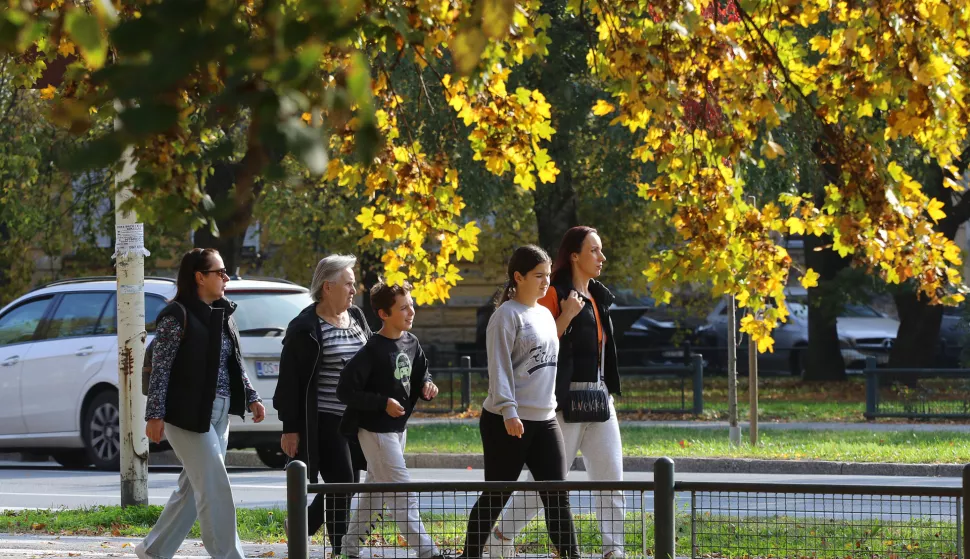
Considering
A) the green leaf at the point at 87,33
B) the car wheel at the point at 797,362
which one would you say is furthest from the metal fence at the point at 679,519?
the car wheel at the point at 797,362

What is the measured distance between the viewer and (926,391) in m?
18.4

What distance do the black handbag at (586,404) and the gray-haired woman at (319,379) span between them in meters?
1.24

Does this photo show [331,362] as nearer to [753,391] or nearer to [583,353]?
[583,353]

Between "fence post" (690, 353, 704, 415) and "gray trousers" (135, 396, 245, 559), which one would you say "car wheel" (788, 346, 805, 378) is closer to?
"fence post" (690, 353, 704, 415)

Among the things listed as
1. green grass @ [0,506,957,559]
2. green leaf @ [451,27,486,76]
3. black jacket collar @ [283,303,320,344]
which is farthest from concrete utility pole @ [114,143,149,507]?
green leaf @ [451,27,486,76]

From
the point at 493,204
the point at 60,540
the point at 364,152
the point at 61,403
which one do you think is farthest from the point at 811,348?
the point at 364,152

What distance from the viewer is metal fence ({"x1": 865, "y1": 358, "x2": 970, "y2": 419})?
18234 mm

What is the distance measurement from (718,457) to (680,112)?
24.5 feet

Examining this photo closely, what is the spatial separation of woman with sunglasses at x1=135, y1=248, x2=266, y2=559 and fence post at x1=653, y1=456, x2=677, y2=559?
263cm

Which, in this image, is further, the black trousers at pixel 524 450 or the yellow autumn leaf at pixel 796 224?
the yellow autumn leaf at pixel 796 224

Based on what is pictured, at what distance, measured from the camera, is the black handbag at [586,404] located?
7.68 meters

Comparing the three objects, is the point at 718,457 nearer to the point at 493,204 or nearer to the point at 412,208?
the point at 412,208

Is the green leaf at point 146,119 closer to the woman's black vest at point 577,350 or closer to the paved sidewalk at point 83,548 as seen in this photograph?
the woman's black vest at point 577,350

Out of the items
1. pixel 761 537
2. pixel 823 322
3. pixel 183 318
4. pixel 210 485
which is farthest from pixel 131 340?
pixel 823 322
